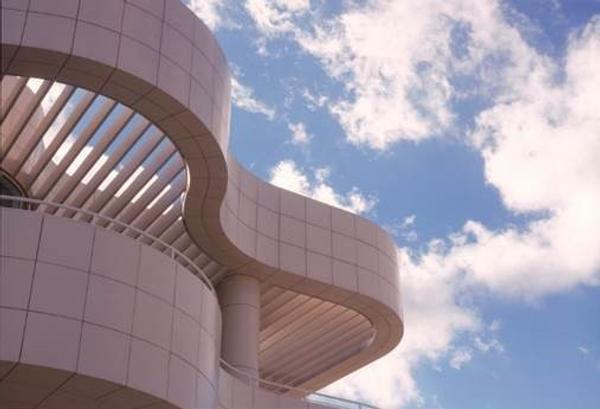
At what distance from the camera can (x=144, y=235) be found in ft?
71.8

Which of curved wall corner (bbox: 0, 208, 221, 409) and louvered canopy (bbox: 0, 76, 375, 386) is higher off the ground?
louvered canopy (bbox: 0, 76, 375, 386)

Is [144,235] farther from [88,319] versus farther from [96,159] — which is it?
[88,319]

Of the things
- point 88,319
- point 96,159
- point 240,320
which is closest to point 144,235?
point 96,159

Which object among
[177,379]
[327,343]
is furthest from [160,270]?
[327,343]

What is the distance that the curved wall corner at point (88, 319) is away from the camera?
17.8m

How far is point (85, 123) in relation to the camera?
23328 millimetres

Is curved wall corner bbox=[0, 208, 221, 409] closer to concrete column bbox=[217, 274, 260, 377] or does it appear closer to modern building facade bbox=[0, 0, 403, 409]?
modern building facade bbox=[0, 0, 403, 409]

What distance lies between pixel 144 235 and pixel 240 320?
7642 mm

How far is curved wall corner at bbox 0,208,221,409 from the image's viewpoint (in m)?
17.8

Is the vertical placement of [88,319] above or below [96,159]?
below

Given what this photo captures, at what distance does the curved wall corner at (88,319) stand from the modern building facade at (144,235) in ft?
0.12

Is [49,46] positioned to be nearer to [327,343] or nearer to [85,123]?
[85,123]

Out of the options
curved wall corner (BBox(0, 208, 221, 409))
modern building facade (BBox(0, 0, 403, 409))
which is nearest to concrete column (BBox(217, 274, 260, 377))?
modern building facade (BBox(0, 0, 403, 409))

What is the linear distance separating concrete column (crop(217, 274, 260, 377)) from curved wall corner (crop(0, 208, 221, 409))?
702cm
